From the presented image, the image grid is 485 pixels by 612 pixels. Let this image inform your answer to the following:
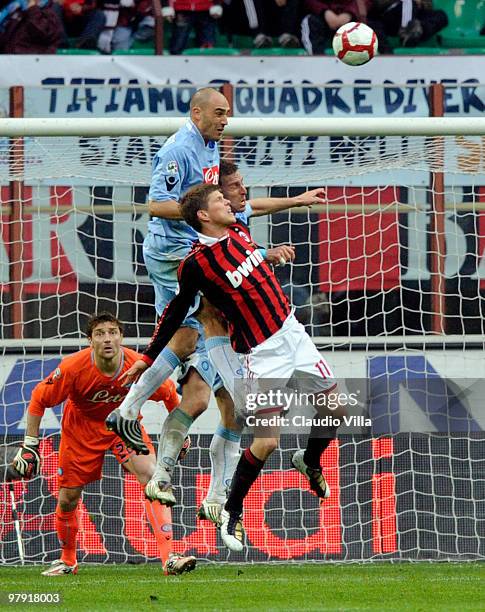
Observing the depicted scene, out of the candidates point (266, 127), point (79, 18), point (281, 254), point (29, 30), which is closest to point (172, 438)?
point (281, 254)

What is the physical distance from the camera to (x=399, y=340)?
10.1 meters

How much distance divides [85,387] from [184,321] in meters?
1.50

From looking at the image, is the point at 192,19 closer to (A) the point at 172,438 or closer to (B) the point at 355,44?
(B) the point at 355,44

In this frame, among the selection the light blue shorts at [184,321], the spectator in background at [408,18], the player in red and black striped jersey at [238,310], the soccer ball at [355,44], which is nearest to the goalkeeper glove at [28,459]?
the light blue shorts at [184,321]

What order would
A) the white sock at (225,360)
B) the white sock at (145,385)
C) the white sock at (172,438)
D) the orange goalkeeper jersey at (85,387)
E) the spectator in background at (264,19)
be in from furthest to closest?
the spectator in background at (264,19), the orange goalkeeper jersey at (85,387), the white sock at (172,438), the white sock at (145,385), the white sock at (225,360)

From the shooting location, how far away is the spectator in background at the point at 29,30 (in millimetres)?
12703

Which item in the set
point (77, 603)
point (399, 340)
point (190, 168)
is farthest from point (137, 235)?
point (77, 603)

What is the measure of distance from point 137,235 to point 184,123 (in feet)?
10.3

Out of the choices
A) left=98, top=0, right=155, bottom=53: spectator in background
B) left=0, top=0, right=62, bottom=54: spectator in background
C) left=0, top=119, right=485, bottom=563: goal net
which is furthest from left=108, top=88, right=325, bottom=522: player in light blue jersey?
left=98, top=0, right=155, bottom=53: spectator in background

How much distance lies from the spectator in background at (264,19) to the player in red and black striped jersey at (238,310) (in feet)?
21.4

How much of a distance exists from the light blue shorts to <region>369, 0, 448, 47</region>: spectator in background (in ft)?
21.7

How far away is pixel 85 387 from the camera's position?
29.1 feet

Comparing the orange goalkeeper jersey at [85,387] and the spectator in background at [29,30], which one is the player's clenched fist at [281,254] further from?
the spectator in background at [29,30]

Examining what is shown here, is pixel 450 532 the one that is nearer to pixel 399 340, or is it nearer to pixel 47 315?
pixel 399 340
